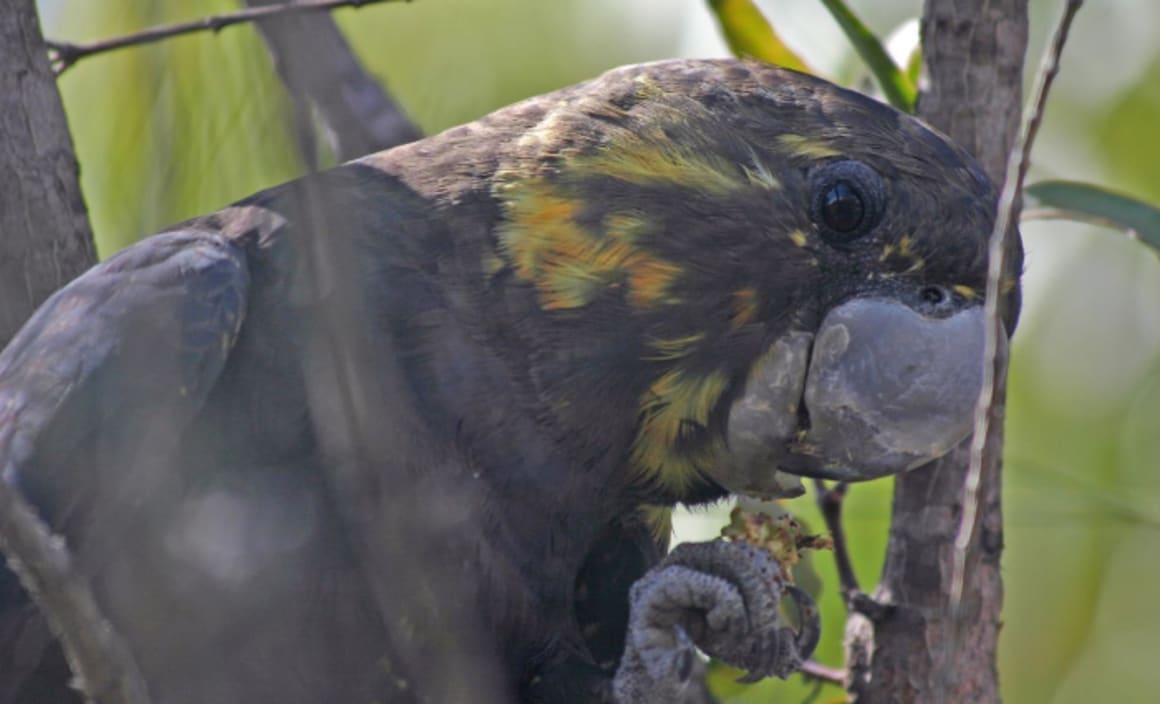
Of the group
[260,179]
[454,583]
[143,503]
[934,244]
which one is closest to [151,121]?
[260,179]

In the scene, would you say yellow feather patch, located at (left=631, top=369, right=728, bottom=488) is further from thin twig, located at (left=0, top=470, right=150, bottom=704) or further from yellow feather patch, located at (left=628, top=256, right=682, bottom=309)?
Answer: thin twig, located at (left=0, top=470, right=150, bottom=704)

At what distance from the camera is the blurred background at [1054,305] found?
406cm

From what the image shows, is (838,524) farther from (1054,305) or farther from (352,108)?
(1054,305)

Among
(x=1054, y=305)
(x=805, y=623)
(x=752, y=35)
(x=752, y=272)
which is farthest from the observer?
(x=1054, y=305)

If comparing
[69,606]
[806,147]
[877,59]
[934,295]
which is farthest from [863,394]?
[69,606]

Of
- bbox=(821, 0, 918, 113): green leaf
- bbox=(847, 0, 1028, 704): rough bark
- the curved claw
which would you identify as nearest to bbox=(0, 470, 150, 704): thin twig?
the curved claw

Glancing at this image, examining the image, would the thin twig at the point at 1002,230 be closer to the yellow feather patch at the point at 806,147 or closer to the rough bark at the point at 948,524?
the yellow feather patch at the point at 806,147

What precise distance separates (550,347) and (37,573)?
1127 mm

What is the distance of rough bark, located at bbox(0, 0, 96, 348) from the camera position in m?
2.86

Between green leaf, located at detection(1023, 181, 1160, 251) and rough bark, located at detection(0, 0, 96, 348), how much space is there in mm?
1916

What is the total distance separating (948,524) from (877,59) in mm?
981

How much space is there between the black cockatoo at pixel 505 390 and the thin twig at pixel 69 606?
717 millimetres

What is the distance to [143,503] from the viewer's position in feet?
7.96

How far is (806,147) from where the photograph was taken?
8.61ft
